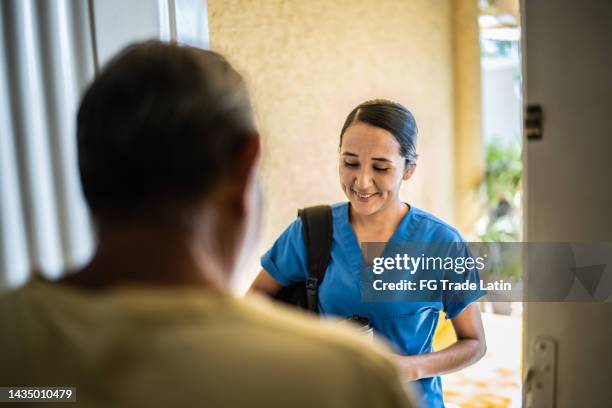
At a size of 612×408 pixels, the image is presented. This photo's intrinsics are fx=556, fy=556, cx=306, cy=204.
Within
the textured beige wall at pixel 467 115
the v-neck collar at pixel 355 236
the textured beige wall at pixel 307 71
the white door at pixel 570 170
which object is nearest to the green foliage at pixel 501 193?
the textured beige wall at pixel 467 115

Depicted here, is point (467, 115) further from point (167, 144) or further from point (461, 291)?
point (167, 144)

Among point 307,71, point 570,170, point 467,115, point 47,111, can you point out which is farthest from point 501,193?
point 47,111

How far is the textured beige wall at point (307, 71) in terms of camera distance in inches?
77.4

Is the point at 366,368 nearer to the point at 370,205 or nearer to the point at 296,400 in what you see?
the point at 296,400

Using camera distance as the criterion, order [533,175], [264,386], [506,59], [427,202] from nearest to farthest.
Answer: [264,386]
[533,175]
[427,202]
[506,59]

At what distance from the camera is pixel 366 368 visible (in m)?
0.42

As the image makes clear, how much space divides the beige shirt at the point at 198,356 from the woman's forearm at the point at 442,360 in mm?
732

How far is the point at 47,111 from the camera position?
116 centimetres

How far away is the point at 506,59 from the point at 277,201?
352 centimetres

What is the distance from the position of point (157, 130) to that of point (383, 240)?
35.3 inches

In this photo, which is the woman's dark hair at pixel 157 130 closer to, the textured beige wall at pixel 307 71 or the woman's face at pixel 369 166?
the woman's face at pixel 369 166

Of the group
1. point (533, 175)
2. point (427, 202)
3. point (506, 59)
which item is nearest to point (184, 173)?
point (533, 175)

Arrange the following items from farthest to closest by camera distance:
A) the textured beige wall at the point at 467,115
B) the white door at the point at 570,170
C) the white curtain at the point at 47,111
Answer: the textured beige wall at the point at 467,115 < the white curtain at the point at 47,111 < the white door at the point at 570,170

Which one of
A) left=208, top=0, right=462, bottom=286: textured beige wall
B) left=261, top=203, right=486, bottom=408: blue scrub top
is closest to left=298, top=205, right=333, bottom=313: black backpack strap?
left=261, top=203, right=486, bottom=408: blue scrub top
